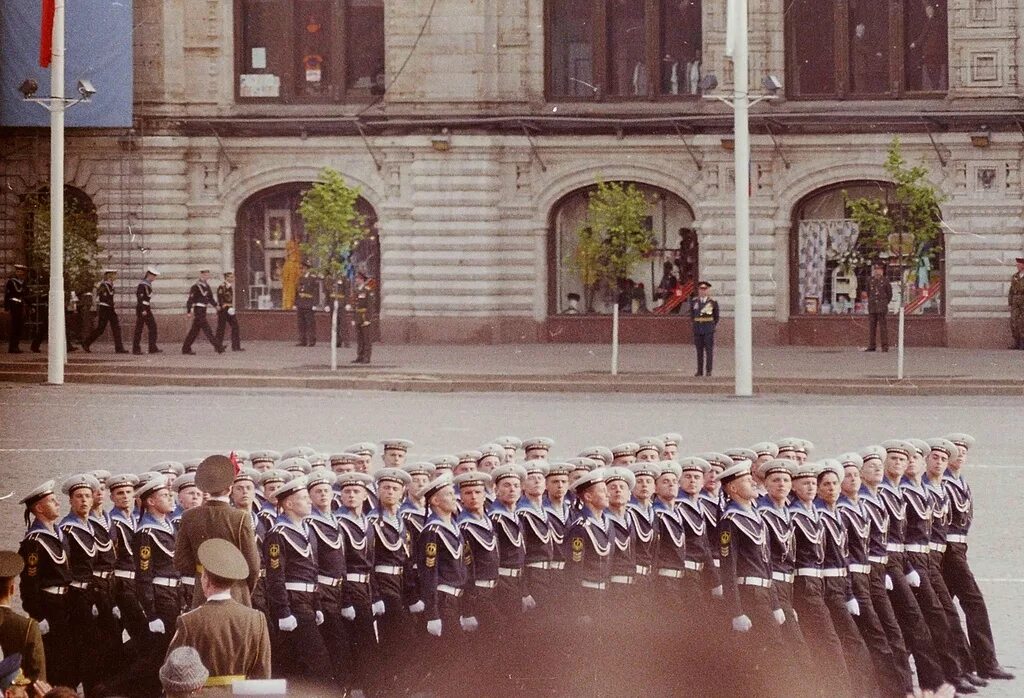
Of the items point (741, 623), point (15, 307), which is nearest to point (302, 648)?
point (741, 623)

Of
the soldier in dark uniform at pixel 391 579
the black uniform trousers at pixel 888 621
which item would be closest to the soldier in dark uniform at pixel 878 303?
the black uniform trousers at pixel 888 621

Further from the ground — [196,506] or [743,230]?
[743,230]

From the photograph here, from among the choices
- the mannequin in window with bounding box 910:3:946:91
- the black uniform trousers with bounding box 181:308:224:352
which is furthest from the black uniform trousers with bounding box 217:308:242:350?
the mannequin in window with bounding box 910:3:946:91

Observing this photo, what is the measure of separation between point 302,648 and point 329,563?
1.87ft

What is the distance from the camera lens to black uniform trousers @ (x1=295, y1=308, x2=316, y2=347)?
1698 inches

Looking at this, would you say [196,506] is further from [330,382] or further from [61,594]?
[330,382]

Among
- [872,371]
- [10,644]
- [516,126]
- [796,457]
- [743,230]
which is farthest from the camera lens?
[516,126]

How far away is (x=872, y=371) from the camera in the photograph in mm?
35250

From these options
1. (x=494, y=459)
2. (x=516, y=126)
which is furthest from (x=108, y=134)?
(x=494, y=459)

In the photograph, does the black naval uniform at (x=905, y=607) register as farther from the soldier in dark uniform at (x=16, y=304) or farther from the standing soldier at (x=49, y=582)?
the soldier in dark uniform at (x=16, y=304)

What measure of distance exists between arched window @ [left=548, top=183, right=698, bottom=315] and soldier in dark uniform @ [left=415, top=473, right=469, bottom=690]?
105ft

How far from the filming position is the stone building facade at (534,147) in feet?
138

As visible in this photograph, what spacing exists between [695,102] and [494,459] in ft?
103

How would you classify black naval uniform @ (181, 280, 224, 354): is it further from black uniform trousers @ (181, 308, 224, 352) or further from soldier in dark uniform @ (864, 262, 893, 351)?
soldier in dark uniform @ (864, 262, 893, 351)
